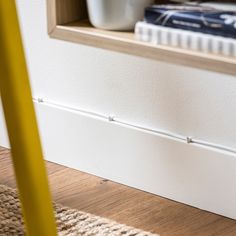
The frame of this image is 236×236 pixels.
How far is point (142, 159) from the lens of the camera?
1057 millimetres

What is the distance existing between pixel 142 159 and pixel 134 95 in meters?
0.10

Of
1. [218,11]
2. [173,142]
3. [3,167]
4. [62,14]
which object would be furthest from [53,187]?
[218,11]

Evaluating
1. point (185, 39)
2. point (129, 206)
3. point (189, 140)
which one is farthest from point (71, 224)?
point (185, 39)

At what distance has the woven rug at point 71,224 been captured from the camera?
0.95 meters

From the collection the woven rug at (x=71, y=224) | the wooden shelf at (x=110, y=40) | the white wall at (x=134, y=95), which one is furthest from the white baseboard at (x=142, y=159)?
the wooden shelf at (x=110, y=40)

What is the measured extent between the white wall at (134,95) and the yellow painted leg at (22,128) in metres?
0.30

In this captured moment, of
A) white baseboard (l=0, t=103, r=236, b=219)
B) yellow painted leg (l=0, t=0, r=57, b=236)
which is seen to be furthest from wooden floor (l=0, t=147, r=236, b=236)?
yellow painted leg (l=0, t=0, r=57, b=236)

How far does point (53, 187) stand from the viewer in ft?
3.60

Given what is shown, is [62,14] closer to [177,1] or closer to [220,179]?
[177,1]

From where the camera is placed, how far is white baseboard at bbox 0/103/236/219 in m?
0.98

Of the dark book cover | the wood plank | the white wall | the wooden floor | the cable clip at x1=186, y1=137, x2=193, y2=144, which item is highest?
the dark book cover

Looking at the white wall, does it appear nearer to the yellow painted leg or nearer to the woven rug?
the woven rug

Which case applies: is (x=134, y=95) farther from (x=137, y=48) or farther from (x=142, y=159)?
(x=137, y=48)

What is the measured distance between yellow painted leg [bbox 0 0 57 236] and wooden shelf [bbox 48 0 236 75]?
0.54 feet
